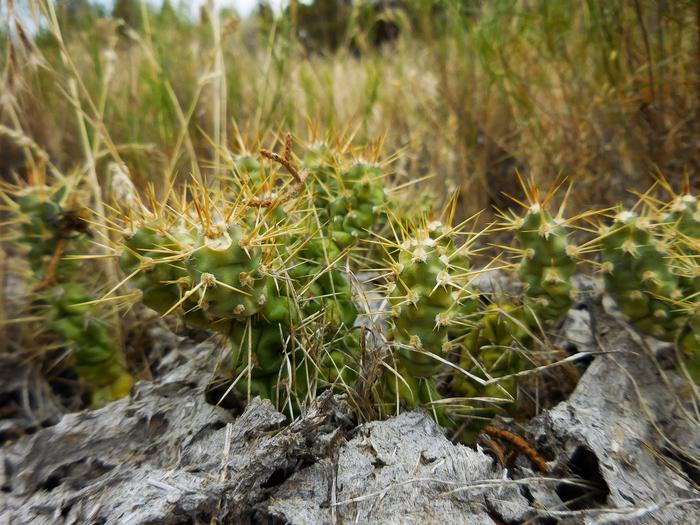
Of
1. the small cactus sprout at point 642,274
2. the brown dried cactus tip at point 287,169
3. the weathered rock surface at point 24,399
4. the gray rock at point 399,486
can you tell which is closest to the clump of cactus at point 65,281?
the weathered rock surface at point 24,399

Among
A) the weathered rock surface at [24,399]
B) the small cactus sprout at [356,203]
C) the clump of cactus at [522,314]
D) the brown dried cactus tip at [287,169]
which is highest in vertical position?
the brown dried cactus tip at [287,169]

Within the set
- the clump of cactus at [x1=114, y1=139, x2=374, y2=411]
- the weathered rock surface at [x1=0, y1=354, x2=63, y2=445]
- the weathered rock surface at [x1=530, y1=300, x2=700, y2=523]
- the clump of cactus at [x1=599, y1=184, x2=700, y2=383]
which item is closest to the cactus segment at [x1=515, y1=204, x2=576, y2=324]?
the clump of cactus at [x1=599, y1=184, x2=700, y2=383]

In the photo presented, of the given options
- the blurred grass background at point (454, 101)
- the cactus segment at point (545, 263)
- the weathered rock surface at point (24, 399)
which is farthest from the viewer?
the blurred grass background at point (454, 101)

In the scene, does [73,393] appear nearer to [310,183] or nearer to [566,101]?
[310,183]

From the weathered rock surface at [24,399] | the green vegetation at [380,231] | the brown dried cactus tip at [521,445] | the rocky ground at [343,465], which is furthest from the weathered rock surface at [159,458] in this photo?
the brown dried cactus tip at [521,445]

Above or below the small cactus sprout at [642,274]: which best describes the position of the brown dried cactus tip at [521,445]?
below

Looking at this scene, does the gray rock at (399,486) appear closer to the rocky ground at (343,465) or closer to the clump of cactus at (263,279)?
the rocky ground at (343,465)

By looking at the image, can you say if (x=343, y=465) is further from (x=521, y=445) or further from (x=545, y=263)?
(x=545, y=263)

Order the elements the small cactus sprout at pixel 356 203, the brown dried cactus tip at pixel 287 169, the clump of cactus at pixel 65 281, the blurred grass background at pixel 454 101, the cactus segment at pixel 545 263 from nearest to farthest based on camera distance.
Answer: the brown dried cactus tip at pixel 287 169, the cactus segment at pixel 545 263, the small cactus sprout at pixel 356 203, the clump of cactus at pixel 65 281, the blurred grass background at pixel 454 101

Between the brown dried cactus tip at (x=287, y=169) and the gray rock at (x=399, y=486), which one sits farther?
A: the brown dried cactus tip at (x=287, y=169)
